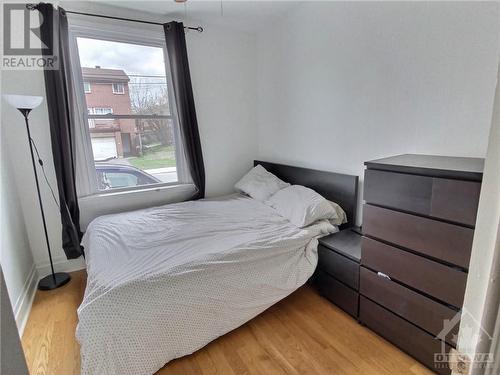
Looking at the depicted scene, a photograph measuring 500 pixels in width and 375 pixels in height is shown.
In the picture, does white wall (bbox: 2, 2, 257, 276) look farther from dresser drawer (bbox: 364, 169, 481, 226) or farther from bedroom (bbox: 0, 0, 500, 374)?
dresser drawer (bbox: 364, 169, 481, 226)

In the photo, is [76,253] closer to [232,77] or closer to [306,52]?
[232,77]

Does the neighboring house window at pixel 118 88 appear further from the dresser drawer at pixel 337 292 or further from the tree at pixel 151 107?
the dresser drawer at pixel 337 292

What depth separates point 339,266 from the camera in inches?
76.7

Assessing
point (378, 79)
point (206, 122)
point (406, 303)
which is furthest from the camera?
point (206, 122)

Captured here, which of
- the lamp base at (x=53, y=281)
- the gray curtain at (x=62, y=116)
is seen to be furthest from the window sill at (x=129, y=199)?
the lamp base at (x=53, y=281)

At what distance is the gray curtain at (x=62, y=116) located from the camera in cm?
231

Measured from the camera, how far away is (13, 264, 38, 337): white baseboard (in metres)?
1.93

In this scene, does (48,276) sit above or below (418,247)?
below

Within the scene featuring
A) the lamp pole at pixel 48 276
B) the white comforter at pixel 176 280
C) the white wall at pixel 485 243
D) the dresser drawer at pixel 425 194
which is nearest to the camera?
the white wall at pixel 485 243

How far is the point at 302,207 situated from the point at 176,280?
123 centimetres

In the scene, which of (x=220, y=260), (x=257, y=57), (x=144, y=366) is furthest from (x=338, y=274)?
(x=257, y=57)

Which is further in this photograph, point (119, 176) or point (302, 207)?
point (119, 176)

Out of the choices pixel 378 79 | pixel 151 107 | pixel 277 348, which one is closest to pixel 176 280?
pixel 277 348
